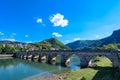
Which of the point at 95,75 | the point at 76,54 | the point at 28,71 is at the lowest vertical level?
the point at 95,75

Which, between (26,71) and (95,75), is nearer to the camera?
(95,75)

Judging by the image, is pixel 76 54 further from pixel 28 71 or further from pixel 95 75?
pixel 95 75

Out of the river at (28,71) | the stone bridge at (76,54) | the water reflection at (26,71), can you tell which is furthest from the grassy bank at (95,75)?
the water reflection at (26,71)

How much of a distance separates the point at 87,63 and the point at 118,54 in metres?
14.7

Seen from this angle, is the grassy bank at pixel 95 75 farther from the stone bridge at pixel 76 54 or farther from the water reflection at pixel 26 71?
the water reflection at pixel 26 71

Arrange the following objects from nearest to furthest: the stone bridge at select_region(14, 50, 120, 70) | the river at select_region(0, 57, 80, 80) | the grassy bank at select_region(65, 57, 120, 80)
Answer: the grassy bank at select_region(65, 57, 120, 80) → the river at select_region(0, 57, 80, 80) → the stone bridge at select_region(14, 50, 120, 70)

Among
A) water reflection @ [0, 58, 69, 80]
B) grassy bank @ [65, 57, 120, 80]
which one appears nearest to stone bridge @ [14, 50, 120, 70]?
grassy bank @ [65, 57, 120, 80]

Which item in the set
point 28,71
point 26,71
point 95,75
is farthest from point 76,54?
point 95,75

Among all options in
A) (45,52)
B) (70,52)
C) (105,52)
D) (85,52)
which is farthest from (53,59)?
(105,52)

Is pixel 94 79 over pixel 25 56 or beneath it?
beneath

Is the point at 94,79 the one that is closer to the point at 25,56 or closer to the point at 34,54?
the point at 34,54

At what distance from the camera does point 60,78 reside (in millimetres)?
45562

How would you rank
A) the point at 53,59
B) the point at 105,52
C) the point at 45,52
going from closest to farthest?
the point at 105,52 → the point at 53,59 → the point at 45,52

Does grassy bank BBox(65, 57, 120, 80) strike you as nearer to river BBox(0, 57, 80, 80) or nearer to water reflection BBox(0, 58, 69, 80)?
river BBox(0, 57, 80, 80)
